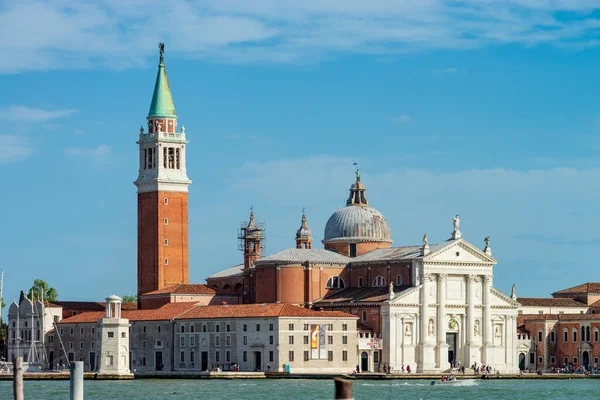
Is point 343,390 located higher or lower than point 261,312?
lower

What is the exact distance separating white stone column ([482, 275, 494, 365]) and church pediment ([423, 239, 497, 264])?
48.1 inches

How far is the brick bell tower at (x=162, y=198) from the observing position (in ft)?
310

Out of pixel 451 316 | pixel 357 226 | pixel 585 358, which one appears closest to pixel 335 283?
pixel 357 226

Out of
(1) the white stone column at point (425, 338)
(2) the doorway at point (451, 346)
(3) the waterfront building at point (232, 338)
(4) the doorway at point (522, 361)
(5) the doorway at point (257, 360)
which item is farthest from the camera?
(4) the doorway at point (522, 361)

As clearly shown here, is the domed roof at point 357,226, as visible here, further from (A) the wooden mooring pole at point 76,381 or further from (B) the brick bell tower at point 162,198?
(A) the wooden mooring pole at point 76,381

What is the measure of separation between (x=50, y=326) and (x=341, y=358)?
70.9 feet

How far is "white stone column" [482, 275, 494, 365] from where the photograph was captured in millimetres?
89188

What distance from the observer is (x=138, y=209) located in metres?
95.9

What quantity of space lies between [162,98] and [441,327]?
23.4 metres

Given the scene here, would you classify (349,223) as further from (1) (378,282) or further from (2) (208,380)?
(2) (208,380)

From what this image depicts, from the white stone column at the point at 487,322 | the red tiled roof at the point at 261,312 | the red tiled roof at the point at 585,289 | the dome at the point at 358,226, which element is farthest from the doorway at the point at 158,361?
the red tiled roof at the point at 585,289

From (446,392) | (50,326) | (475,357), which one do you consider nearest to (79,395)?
(446,392)

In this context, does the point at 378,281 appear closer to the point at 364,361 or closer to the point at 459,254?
the point at 459,254

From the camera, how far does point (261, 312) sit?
274 feet
